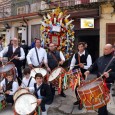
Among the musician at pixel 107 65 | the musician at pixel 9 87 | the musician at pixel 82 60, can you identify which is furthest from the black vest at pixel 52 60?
the musician at pixel 107 65

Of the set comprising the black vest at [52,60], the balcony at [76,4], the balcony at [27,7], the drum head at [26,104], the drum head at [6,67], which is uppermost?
the balcony at [27,7]

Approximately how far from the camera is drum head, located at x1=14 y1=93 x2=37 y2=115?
5.45 metres

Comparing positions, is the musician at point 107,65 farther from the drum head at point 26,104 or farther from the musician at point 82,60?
the drum head at point 26,104

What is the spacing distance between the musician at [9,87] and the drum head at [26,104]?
1.48 m

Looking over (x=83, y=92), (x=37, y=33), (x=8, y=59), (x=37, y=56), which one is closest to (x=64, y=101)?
(x=37, y=56)

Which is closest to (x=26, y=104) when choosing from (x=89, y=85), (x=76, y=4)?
(x=89, y=85)

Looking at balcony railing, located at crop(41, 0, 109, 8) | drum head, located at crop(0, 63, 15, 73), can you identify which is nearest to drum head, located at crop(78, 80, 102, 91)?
drum head, located at crop(0, 63, 15, 73)

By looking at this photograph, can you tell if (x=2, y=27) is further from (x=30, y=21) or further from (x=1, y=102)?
(x=1, y=102)

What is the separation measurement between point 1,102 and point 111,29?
29.8ft

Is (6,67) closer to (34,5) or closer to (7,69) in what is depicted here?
(7,69)

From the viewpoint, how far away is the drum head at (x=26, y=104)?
545cm

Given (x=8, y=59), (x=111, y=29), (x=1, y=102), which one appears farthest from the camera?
(x=111, y=29)

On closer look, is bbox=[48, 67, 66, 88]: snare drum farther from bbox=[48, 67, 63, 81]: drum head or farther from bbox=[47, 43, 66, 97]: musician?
bbox=[47, 43, 66, 97]: musician

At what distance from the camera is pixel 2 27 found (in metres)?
25.3
